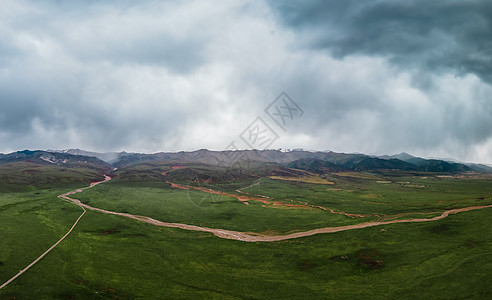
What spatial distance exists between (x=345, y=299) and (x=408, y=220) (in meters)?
52.5

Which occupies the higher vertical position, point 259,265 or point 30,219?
point 30,219

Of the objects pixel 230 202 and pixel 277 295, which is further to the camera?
pixel 230 202

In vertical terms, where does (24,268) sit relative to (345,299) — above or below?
above

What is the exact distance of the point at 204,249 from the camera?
5991cm

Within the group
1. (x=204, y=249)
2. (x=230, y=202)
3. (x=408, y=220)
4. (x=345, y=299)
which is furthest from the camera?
(x=230, y=202)

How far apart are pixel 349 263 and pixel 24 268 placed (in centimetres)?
5873

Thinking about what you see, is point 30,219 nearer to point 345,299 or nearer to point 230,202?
point 230,202

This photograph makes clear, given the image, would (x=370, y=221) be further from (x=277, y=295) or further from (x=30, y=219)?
(x=30, y=219)

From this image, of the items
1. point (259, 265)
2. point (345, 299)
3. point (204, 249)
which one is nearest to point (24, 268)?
point (204, 249)

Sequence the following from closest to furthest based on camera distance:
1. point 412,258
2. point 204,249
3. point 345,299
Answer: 1. point 345,299
2. point 412,258
3. point 204,249

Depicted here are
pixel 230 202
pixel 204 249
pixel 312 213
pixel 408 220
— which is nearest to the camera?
pixel 204 249

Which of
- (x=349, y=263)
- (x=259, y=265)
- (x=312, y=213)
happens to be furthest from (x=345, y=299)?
(x=312, y=213)

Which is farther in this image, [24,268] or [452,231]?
[452,231]

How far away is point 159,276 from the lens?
45.8 meters
